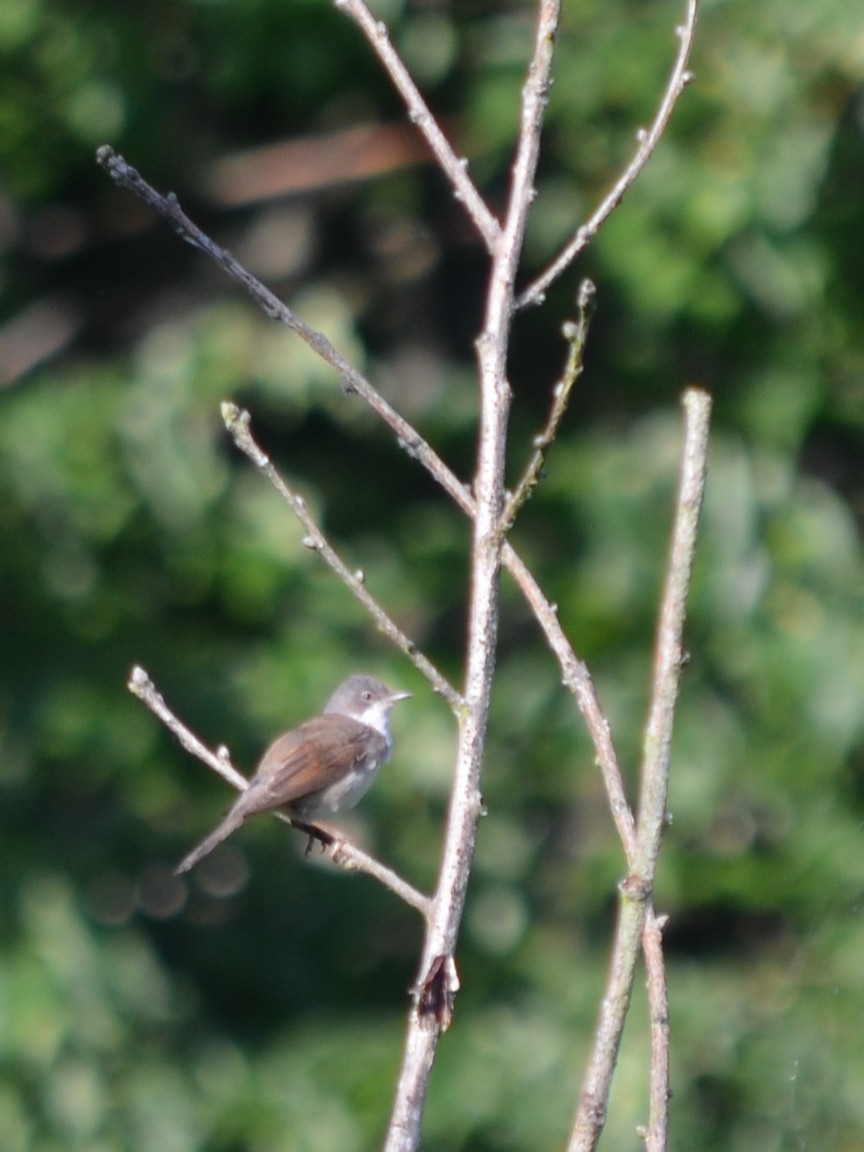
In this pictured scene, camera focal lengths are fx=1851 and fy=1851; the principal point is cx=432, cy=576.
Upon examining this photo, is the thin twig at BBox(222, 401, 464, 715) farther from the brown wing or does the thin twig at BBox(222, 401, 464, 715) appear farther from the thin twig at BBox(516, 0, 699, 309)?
the brown wing

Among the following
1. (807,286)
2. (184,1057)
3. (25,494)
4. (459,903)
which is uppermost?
(807,286)

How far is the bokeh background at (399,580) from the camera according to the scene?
646 cm

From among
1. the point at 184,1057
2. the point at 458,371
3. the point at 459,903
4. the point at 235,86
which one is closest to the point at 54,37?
the point at 235,86

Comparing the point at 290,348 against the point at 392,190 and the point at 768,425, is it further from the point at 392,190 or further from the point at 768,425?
the point at 768,425

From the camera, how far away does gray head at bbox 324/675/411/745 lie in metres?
5.16

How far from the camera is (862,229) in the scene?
735cm

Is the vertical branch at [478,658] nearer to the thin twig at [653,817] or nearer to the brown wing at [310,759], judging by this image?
the thin twig at [653,817]

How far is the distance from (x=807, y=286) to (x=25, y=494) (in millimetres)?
3005

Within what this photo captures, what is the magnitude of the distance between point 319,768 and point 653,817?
9.30ft

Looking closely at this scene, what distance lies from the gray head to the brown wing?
16cm

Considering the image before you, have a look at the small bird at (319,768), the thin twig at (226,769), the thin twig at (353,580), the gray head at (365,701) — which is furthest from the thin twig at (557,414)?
the gray head at (365,701)

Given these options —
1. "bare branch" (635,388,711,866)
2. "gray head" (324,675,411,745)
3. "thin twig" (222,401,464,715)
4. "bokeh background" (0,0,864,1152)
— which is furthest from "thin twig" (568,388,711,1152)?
"bokeh background" (0,0,864,1152)

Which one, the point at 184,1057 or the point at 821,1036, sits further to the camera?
the point at 184,1057

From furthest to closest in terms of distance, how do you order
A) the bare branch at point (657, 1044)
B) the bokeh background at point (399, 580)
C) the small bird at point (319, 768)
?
the bokeh background at point (399, 580)
the small bird at point (319, 768)
the bare branch at point (657, 1044)
